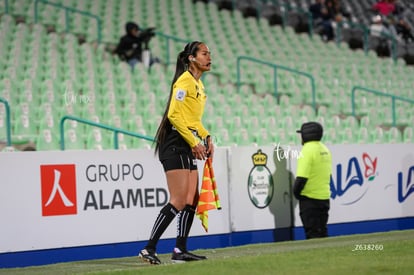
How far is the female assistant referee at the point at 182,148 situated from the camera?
8375 millimetres

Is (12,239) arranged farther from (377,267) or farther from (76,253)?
(377,267)

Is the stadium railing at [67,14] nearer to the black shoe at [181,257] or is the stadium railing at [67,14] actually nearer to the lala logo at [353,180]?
the lala logo at [353,180]

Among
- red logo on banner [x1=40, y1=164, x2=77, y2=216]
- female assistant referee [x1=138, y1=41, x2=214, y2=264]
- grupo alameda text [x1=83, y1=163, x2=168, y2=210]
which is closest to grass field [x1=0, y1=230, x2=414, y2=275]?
female assistant referee [x1=138, y1=41, x2=214, y2=264]

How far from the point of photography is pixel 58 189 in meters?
11.0

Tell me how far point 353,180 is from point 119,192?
4.08 m

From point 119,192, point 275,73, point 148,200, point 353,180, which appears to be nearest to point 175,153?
point 119,192

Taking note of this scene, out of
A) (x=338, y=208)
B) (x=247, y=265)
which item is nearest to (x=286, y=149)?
(x=338, y=208)

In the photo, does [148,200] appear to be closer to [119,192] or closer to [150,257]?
[119,192]

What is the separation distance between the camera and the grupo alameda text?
11.3 metres

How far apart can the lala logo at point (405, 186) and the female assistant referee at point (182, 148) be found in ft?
22.5

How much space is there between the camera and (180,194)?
845 centimetres

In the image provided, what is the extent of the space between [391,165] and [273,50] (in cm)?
897

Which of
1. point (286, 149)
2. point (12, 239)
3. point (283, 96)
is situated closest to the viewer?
point (12, 239)

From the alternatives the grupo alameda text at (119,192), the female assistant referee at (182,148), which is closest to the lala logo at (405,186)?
the grupo alameda text at (119,192)
